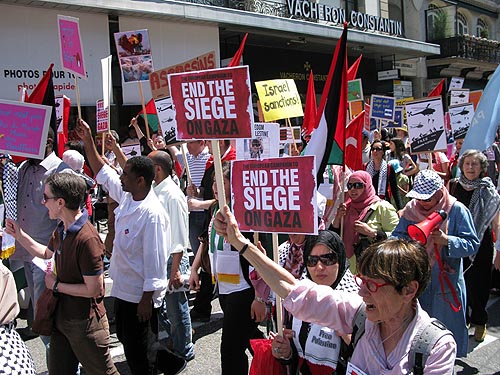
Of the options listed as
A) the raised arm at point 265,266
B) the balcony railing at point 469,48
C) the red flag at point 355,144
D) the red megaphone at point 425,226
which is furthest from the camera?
the balcony railing at point 469,48

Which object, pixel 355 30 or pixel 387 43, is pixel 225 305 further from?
pixel 387 43

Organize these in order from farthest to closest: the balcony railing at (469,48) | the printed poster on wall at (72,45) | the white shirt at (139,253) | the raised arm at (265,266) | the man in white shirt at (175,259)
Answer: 1. the balcony railing at (469,48)
2. the printed poster on wall at (72,45)
3. the man in white shirt at (175,259)
4. the white shirt at (139,253)
5. the raised arm at (265,266)

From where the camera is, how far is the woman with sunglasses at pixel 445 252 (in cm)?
395

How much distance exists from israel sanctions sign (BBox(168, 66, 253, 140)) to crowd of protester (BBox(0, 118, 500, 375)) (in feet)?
1.63

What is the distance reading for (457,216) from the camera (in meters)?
4.04

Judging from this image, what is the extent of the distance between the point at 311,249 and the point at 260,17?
14562 millimetres

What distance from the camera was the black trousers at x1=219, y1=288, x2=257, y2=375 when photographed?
3.74 meters

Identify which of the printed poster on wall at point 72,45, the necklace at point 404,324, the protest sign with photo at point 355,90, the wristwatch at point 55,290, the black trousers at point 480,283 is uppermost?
the printed poster on wall at point 72,45

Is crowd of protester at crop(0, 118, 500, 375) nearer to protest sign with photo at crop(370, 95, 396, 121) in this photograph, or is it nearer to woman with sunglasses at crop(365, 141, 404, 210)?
woman with sunglasses at crop(365, 141, 404, 210)

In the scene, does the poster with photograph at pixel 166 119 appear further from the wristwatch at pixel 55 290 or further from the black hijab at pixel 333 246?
the black hijab at pixel 333 246

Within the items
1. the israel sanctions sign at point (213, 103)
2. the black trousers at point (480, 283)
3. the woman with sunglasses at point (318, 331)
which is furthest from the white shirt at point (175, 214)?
the black trousers at point (480, 283)

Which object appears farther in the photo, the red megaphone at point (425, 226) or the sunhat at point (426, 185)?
the sunhat at point (426, 185)

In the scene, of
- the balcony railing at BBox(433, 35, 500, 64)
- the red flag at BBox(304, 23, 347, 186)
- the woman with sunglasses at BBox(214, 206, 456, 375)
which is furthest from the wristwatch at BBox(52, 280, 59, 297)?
the balcony railing at BBox(433, 35, 500, 64)

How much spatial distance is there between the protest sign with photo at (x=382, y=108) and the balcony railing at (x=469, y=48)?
1830 centimetres
